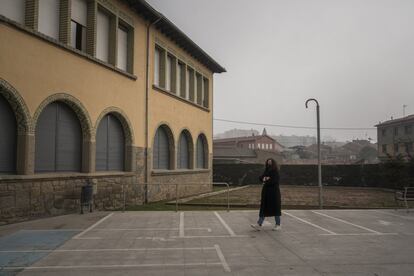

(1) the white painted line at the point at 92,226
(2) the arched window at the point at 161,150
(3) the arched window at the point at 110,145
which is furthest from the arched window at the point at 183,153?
(1) the white painted line at the point at 92,226

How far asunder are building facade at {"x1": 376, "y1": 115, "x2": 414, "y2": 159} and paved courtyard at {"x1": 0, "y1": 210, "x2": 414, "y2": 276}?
1980 inches

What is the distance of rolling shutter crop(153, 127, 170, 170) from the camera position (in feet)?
66.2

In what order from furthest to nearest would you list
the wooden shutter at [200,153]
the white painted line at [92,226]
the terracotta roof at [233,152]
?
the terracotta roof at [233,152], the wooden shutter at [200,153], the white painted line at [92,226]

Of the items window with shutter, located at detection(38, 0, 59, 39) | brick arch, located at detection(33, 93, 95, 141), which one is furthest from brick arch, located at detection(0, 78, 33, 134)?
window with shutter, located at detection(38, 0, 59, 39)

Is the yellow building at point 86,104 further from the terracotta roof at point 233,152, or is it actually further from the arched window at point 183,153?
the terracotta roof at point 233,152

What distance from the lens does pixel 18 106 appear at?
10.9 m

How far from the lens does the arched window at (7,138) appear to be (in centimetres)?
1074

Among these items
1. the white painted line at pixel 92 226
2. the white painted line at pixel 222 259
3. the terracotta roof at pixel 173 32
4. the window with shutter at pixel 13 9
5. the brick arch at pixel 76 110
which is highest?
the terracotta roof at pixel 173 32

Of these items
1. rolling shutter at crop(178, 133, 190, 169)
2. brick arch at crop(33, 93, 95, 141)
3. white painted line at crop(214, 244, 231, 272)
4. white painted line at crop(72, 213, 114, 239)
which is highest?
brick arch at crop(33, 93, 95, 141)

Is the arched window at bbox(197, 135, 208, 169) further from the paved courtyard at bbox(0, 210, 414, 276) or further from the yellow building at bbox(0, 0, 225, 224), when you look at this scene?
the paved courtyard at bbox(0, 210, 414, 276)

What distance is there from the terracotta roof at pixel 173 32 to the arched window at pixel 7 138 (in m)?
7.86

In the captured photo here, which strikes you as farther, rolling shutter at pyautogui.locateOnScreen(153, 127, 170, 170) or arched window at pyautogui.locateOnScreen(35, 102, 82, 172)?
rolling shutter at pyautogui.locateOnScreen(153, 127, 170, 170)

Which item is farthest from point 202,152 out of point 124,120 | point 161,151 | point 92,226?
point 92,226

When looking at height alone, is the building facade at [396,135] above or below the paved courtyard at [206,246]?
above
